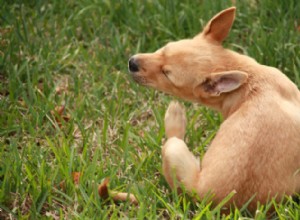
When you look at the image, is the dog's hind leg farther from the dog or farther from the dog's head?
the dog's head

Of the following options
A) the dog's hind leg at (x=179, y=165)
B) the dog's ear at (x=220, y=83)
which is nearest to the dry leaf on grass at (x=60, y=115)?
the dog's hind leg at (x=179, y=165)

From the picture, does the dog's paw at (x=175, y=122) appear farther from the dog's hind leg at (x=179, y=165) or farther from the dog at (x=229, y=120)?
the dog's hind leg at (x=179, y=165)

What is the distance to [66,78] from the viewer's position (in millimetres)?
7512

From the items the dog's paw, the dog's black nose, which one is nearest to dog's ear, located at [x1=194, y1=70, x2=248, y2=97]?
the dog's paw

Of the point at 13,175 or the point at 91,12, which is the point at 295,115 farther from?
the point at 91,12

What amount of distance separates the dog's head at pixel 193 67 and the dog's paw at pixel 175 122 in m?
0.14

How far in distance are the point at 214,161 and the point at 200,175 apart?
153 mm

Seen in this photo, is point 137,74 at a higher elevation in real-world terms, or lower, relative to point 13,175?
higher

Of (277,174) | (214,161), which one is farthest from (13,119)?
(277,174)

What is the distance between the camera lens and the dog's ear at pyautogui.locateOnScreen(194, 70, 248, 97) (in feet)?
18.4

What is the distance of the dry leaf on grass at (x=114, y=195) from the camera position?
559 centimetres

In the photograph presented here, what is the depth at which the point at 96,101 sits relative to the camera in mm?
7094

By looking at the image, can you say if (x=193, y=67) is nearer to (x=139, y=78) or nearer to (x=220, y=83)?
(x=220, y=83)

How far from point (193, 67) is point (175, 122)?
499mm
